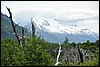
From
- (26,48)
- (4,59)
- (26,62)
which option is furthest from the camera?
(4,59)

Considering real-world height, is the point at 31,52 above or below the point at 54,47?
above

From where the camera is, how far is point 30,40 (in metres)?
21.0

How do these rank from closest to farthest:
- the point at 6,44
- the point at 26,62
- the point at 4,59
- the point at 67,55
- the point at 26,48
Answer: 1. the point at 26,62
2. the point at 26,48
3. the point at 4,59
4. the point at 6,44
5. the point at 67,55

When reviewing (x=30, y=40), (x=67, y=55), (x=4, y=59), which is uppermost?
(x=30, y=40)

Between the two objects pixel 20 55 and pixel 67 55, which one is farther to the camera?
pixel 67 55

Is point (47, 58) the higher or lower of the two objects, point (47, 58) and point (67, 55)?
the higher

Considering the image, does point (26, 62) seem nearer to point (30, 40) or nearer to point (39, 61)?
point (39, 61)

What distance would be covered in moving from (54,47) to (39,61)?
41.7ft

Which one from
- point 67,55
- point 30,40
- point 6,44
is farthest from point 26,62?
point 67,55

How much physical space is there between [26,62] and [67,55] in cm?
1265

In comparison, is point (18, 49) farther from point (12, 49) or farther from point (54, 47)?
point (54, 47)

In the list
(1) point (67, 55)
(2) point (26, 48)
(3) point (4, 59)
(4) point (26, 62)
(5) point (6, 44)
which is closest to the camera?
(4) point (26, 62)

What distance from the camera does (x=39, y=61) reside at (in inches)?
774

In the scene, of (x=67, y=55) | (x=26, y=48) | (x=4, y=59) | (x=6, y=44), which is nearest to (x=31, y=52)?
(x=26, y=48)
